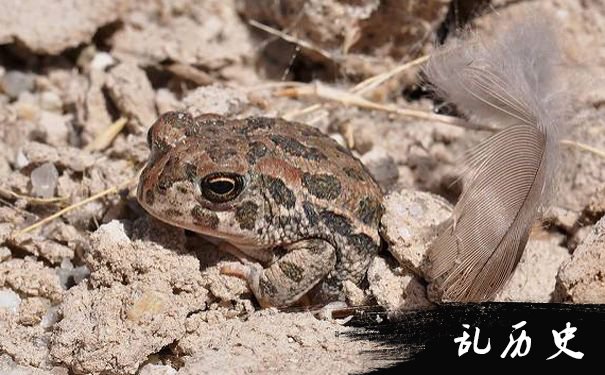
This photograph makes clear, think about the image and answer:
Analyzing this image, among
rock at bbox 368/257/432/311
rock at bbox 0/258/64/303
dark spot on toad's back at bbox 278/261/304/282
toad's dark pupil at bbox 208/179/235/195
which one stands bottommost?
rock at bbox 0/258/64/303

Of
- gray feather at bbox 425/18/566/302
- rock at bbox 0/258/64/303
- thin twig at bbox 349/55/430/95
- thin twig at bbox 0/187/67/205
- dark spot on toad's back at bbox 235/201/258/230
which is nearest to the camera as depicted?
gray feather at bbox 425/18/566/302

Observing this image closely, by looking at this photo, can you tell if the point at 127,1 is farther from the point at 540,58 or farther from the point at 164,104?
the point at 540,58

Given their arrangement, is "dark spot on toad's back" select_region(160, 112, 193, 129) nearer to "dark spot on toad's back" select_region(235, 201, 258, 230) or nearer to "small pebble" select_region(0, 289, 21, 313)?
"dark spot on toad's back" select_region(235, 201, 258, 230)

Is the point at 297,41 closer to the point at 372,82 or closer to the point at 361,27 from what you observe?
the point at 361,27

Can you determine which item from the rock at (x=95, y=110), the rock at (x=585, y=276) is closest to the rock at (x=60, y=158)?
Answer: the rock at (x=95, y=110)

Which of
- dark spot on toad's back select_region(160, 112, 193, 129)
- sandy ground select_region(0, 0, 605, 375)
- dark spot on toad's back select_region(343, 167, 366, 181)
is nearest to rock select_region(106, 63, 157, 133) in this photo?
sandy ground select_region(0, 0, 605, 375)

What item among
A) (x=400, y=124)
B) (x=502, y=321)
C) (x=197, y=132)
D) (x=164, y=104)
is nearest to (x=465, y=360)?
(x=502, y=321)
